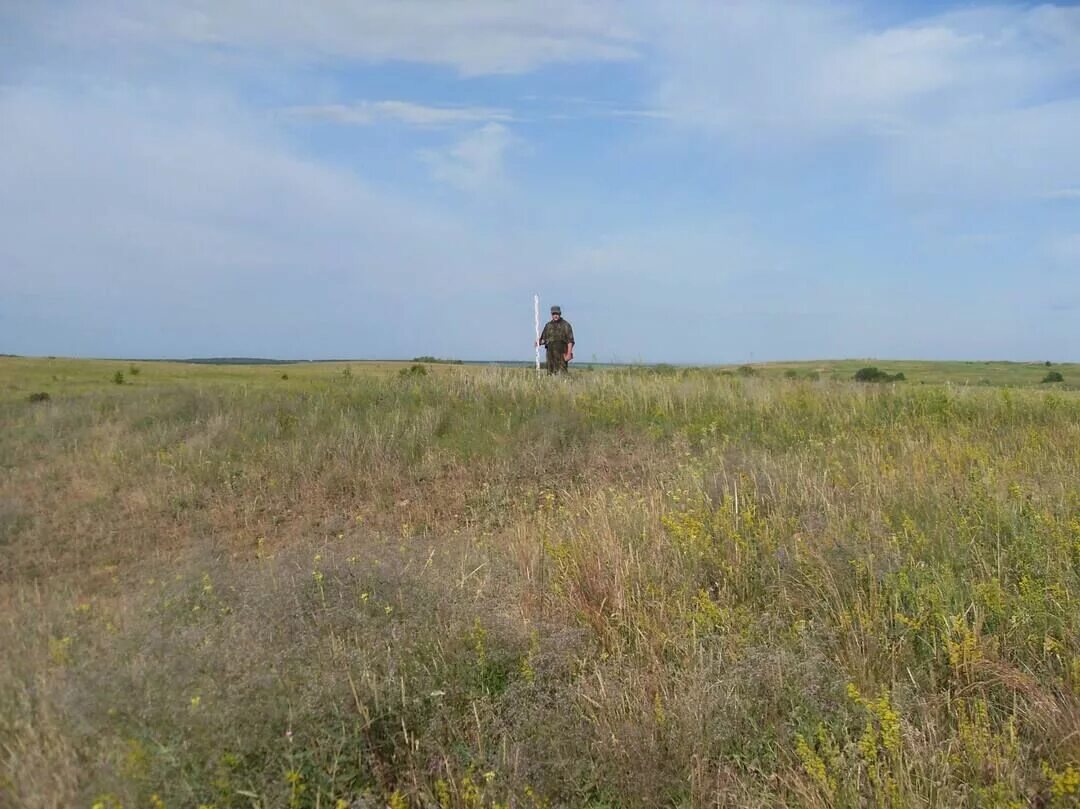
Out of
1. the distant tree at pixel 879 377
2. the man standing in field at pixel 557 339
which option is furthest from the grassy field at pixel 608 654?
the distant tree at pixel 879 377

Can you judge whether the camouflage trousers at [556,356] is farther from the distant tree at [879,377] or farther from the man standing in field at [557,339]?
the distant tree at [879,377]

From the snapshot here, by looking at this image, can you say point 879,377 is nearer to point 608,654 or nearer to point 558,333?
point 558,333

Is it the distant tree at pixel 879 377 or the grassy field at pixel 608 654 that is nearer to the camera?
the grassy field at pixel 608 654

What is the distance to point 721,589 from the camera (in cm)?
423

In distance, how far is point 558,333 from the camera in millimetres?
16328

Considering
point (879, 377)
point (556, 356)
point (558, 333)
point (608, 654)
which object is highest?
point (558, 333)

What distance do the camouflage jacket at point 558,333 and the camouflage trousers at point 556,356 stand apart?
0.06 meters

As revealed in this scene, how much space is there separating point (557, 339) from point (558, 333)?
13cm

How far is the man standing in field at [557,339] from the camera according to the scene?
16.3 m

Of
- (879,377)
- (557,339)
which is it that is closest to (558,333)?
(557,339)

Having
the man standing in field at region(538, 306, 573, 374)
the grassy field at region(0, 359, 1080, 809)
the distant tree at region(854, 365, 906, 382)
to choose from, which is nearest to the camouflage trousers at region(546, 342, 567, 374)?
the man standing in field at region(538, 306, 573, 374)

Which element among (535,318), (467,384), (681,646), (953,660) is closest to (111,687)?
(681,646)

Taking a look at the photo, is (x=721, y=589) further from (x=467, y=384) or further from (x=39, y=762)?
(x=467, y=384)

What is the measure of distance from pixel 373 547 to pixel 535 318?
1327 cm
